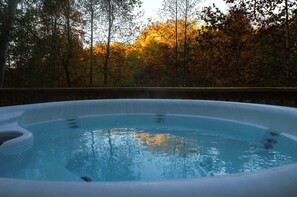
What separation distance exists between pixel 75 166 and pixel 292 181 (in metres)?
1.55

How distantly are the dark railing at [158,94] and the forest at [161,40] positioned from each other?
1910 mm

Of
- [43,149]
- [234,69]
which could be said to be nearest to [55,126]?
[43,149]

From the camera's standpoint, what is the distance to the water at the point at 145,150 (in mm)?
1735

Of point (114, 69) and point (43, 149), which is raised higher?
point (114, 69)

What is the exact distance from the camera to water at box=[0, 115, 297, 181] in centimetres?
174

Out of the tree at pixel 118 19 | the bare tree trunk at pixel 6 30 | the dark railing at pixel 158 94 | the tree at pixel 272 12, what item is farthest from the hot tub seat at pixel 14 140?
the tree at pixel 118 19

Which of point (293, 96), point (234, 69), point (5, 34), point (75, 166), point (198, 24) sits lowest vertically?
point (75, 166)

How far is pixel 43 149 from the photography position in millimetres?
2309

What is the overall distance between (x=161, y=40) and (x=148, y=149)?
1022cm

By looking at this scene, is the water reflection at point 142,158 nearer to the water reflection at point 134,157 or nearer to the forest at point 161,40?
the water reflection at point 134,157

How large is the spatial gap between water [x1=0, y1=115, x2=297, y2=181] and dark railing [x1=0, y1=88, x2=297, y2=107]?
2.36 ft

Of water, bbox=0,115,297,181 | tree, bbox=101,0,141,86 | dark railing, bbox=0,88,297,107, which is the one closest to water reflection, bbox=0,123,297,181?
water, bbox=0,115,297,181

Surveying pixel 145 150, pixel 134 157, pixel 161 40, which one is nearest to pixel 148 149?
pixel 145 150

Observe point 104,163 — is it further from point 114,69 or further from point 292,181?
point 114,69
